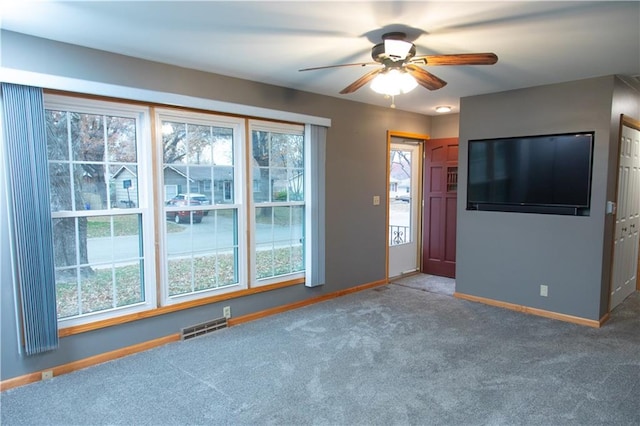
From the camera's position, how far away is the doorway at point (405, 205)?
5660mm

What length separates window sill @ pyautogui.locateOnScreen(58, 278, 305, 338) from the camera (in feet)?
9.63

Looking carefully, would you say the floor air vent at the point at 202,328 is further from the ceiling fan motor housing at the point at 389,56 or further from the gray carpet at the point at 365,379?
the ceiling fan motor housing at the point at 389,56

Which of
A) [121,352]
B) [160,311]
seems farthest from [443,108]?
[121,352]

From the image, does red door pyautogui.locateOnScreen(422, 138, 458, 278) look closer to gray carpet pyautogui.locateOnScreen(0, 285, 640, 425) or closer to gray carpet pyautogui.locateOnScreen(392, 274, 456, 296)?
gray carpet pyautogui.locateOnScreen(392, 274, 456, 296)

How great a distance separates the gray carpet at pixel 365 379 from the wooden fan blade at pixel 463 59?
6.86 feet

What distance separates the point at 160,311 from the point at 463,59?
2989mm

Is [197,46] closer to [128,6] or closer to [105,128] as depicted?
[128,6]

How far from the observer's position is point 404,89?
2732 mm

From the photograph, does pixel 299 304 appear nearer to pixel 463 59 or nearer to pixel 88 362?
pixel 88 362

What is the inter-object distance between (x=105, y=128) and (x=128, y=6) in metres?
1.12

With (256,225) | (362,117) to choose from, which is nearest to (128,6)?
(256,225)

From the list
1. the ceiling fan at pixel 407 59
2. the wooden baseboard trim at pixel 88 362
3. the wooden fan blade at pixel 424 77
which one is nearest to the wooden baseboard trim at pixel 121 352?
the wooden baseboard trim at pixel 88 362

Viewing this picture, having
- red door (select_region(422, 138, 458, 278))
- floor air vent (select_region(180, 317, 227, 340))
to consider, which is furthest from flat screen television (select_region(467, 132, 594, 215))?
floor air vent (select_region(180, 317, 227, 340))

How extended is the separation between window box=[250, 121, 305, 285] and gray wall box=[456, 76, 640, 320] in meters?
1.94
